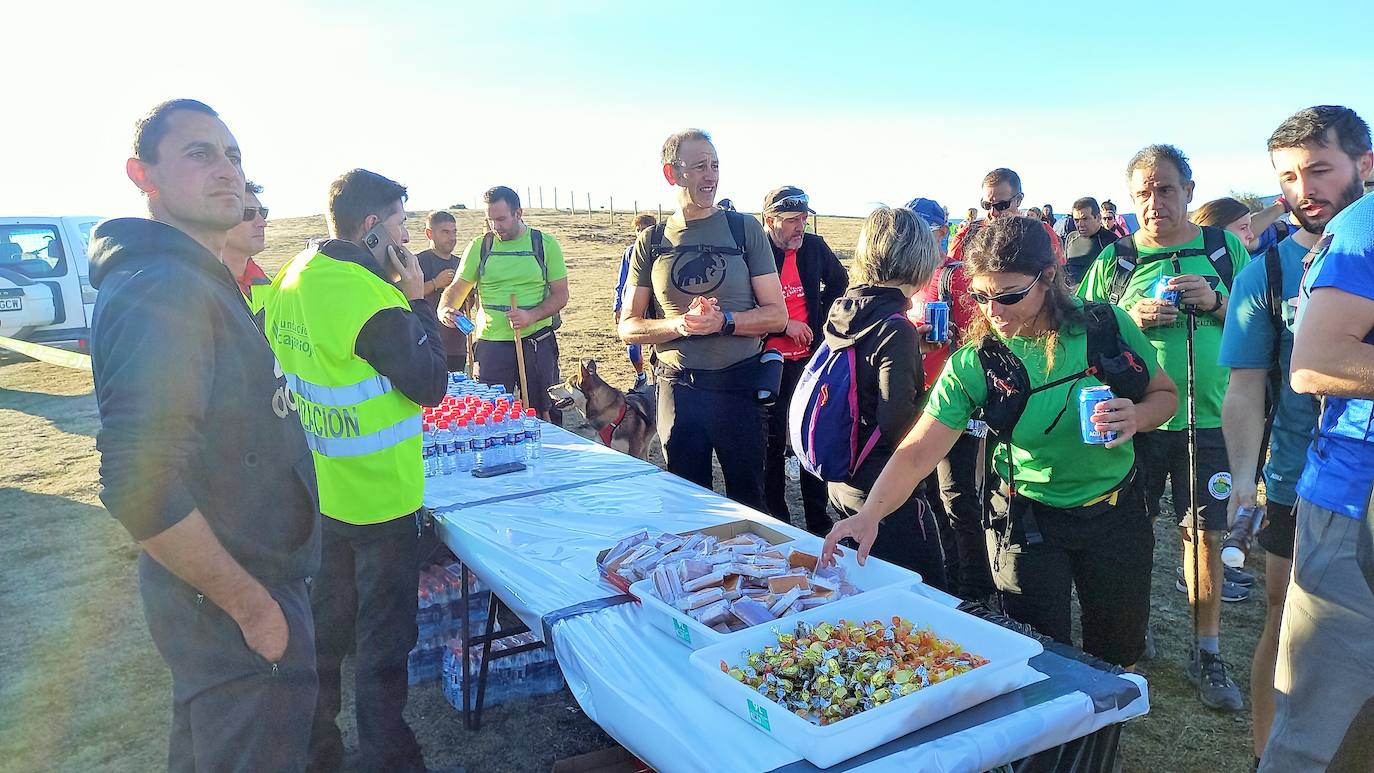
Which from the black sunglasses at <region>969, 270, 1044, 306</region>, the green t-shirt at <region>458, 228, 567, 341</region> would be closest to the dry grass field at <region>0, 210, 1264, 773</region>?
the black sunglasses at <region>969, 270, 1044, 306</region>

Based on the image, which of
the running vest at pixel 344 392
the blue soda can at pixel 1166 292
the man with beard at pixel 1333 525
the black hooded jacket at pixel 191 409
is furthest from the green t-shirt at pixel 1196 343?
the black hooded jacket at pixel 191 409

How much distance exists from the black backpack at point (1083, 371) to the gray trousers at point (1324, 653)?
59 cm

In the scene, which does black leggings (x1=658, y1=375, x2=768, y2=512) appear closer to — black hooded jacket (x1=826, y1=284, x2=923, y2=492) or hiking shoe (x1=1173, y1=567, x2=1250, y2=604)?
black hooded jacket (x1=826, y1=284, x2=923, y2=492)

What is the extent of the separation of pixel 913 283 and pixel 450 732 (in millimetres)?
2544

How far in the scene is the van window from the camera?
10812 millimetres

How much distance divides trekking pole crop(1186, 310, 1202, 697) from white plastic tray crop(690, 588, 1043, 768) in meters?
1.89

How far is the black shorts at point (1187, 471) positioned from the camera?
3.27 m

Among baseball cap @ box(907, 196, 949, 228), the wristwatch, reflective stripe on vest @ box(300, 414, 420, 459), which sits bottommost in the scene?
reflective stripe on vest @ box(300, 414, 420, 459)

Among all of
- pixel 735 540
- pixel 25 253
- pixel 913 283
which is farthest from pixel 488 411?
pixel 25 253

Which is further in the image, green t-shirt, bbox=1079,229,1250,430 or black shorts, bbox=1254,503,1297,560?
green t-shirt, bbox=1079,229,1250,430

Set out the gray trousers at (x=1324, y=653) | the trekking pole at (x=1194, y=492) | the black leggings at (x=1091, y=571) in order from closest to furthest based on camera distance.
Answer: the gray trousers at (x=1324, y=653)
the black leggings at (x=1091, y=571)
the trekking pole at (x=1194, y=492)

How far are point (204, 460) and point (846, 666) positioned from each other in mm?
1443

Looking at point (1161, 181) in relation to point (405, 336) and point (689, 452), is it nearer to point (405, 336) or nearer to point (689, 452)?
point (689, 452)

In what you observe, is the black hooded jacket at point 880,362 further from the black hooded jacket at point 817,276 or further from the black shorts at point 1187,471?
the black hooded jacket at point 817,276
